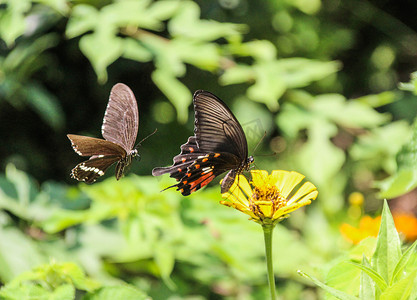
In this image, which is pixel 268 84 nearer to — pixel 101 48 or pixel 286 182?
pixel 101 48

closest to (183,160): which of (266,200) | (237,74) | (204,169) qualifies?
(204,169)

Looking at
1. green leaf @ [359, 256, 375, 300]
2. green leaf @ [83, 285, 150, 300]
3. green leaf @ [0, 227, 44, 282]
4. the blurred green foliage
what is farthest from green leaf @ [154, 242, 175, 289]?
green leaf @ [359, 256, 375, 300]

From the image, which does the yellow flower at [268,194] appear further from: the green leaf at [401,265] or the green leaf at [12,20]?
the green leaf at [12,20]

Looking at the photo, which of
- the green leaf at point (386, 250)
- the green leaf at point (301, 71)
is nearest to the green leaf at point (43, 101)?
the green leaf at point (301, 71)

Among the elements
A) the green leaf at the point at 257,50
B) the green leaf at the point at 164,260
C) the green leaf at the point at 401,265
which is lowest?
the green leaf at the point at 164,260

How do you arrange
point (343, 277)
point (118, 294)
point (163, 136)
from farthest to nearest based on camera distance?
point (163, 136) → point (118, 294) → point (343, 277)

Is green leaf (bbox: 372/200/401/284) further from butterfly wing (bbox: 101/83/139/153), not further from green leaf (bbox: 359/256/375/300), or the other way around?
butterfly wing (bbox: 101/83/139/153)
